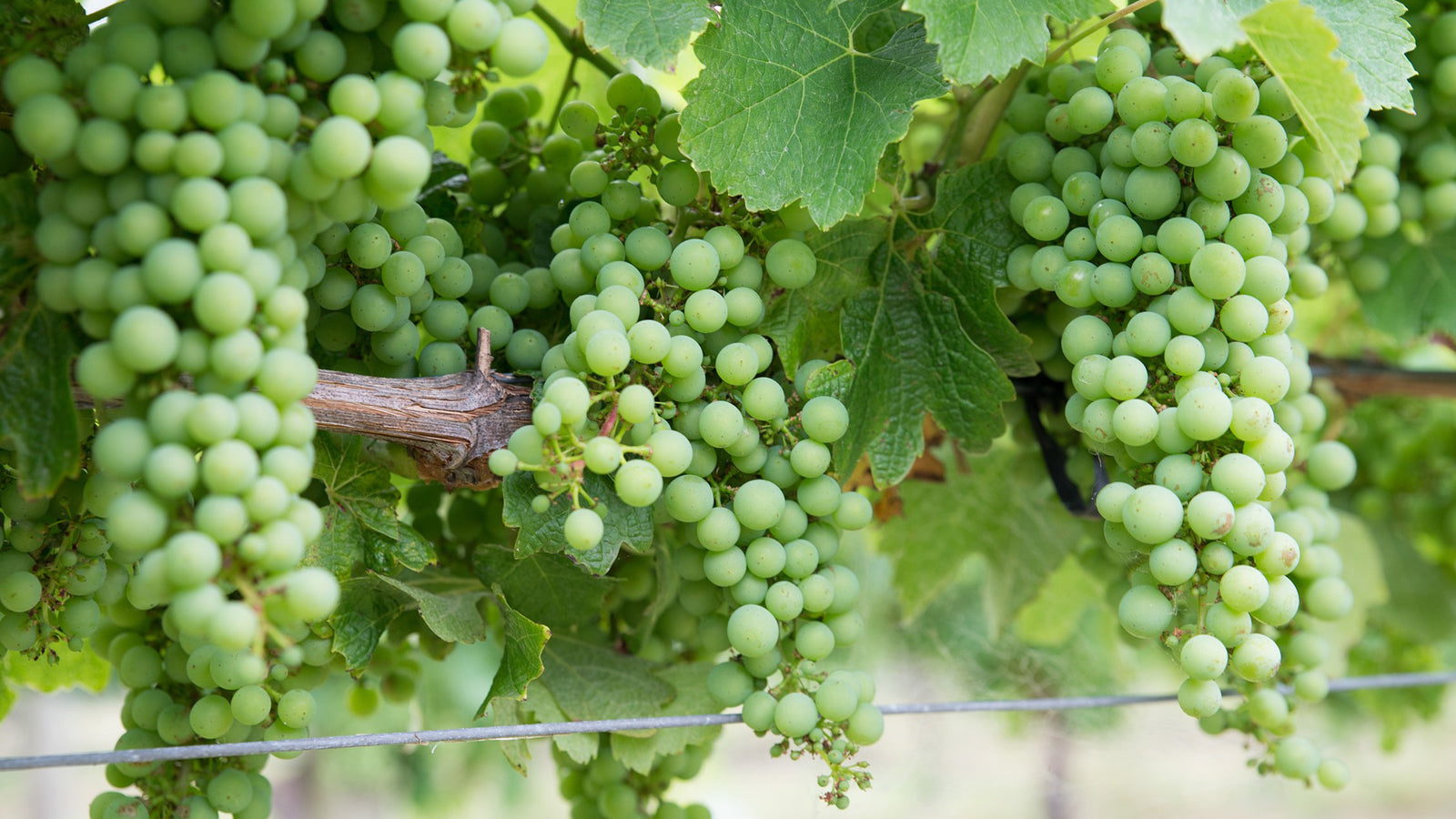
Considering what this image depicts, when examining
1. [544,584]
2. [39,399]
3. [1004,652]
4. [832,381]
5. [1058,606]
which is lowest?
[1004,652]

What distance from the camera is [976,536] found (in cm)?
133

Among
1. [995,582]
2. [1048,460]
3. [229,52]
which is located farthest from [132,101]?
[995,582]

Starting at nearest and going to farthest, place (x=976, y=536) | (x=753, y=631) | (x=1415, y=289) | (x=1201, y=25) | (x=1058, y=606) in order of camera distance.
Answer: (x=1201, y=25) < (x=753, y=631) < (x=1415, y=289) < (x=976, y=536) < (x=1058, y=606)

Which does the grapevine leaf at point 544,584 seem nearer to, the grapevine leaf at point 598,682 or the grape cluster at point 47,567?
the grapevine leaf at point 598,682

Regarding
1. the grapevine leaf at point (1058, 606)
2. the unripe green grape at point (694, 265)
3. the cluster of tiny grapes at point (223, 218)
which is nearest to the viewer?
the cluster of tiny grapes at point (223, 218)

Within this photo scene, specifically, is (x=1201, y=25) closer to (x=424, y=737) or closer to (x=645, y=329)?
(x=645, y=329)

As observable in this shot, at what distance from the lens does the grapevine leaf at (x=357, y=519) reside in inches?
29.0

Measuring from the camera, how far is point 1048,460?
39.1 inches

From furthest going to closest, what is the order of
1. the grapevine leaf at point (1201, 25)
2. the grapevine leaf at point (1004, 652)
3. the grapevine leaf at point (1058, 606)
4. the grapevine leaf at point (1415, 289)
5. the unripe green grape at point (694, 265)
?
the grapevine leaf at point (1004, 652) → the grapevine leaf at point (1058, 606) → the grapevine leaf at point (1415, 289) → the unripe green grape at point (694, 265) → the grapevine leaf at point (1201, 25)

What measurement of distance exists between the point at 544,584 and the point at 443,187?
1.16 feet

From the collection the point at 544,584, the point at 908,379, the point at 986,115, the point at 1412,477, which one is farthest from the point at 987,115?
the point at 1412,477

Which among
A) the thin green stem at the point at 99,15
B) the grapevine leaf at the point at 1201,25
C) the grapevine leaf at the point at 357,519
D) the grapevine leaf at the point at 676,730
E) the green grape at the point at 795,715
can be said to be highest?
the thin green stem at the point at 99,15

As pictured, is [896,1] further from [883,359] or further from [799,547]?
[799,547]

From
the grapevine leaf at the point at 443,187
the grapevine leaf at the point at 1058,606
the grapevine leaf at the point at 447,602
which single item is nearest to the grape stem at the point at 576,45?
the grapevine leaf at the point at 443,187
